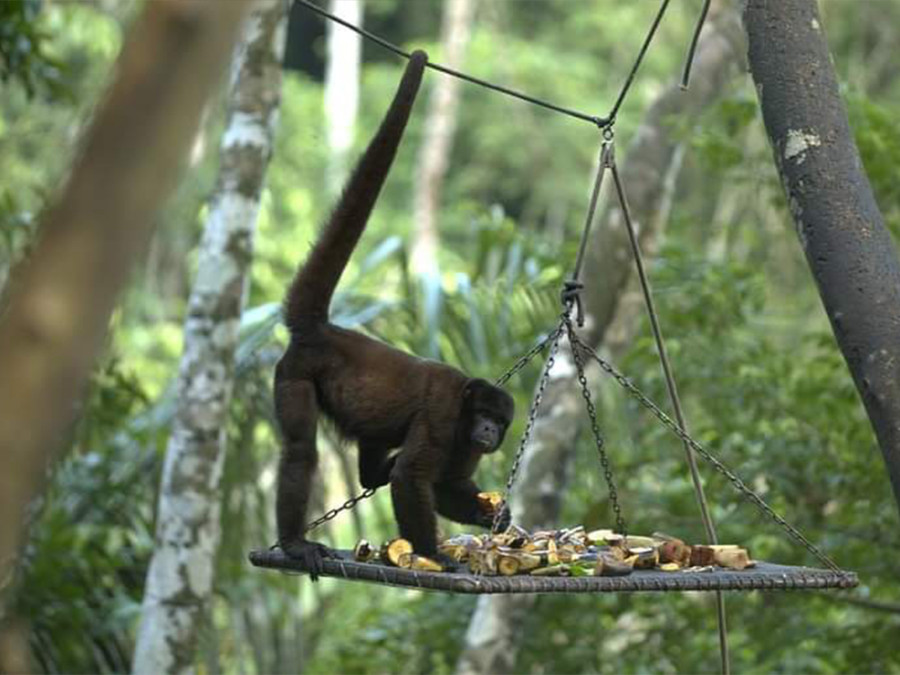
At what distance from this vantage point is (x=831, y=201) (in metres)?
4.16

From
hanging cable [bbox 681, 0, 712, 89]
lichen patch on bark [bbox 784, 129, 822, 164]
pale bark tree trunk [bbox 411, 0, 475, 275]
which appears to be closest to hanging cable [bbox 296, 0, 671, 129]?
hanging cable [bbox 681, 0, 712, 89]

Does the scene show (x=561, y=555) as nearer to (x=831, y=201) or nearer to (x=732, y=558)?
(x=732, y=558)

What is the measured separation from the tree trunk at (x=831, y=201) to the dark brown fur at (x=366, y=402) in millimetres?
1267

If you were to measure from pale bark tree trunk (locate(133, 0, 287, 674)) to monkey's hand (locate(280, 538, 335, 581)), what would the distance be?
228 centimetres

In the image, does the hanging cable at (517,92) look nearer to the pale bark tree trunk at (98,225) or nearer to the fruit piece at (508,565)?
the fruit piece at (508,565)

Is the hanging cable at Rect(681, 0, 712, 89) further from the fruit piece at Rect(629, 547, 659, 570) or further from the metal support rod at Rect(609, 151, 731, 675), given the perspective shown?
the fruit piece at Rect(629, 547, 659, 570)

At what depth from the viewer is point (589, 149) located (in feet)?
97.0

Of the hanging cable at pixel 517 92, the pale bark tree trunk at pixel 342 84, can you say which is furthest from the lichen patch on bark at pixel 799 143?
the pale bark tree trunk at pixel 342 84

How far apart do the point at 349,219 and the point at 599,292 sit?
3538 millimetres

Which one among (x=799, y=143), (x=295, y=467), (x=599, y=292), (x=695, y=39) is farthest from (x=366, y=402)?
(x=599, y=292)

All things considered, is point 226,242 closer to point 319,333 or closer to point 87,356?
point 319,333

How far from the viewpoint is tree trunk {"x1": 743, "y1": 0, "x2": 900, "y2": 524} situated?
3.99 metres

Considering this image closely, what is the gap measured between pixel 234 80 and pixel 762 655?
4.09m

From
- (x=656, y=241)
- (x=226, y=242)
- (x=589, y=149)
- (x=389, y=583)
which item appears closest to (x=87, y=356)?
(x=389, y=583)
